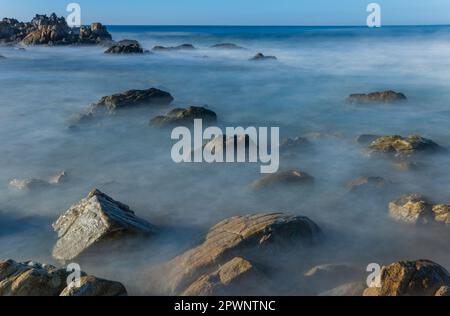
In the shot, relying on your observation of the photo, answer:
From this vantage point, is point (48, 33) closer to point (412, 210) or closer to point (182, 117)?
point (182, 117)

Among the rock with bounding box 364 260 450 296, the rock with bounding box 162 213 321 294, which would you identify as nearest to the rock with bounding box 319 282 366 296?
the rock with bounding box 364 260 450 296

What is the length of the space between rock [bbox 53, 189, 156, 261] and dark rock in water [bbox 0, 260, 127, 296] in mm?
1243

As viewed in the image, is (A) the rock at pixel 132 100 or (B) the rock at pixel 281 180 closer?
(B) the rock at pixel 281 180

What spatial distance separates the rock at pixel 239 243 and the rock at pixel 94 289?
2.63 ft

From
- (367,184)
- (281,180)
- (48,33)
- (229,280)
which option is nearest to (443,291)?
(229,280)

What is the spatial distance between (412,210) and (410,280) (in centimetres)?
292

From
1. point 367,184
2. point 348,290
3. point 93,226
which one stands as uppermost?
point 367,184

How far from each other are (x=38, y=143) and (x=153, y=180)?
506 cm

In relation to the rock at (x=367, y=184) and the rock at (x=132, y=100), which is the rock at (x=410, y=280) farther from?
the rock at (x=132, y=100)

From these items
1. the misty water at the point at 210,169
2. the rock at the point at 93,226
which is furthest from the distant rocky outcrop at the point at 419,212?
the rock at the point at 93,226

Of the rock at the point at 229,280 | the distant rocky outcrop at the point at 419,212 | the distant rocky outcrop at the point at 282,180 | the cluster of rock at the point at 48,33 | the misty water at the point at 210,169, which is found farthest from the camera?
the cluster of rock at the point at 48,33

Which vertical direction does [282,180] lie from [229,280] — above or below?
above

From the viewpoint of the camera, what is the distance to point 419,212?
8188 millimetres

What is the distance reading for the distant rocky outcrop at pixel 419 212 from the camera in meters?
8.10
